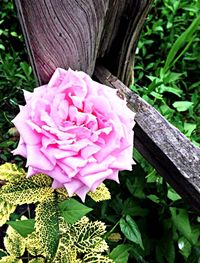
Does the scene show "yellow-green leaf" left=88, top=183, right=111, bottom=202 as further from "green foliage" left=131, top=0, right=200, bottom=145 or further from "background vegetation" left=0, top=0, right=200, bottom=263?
"green foliage" left=131, top=0, right=200, bottom=145

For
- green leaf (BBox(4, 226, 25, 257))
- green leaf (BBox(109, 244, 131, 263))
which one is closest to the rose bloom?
green leaf (BBox(4, 226, 25, 257))

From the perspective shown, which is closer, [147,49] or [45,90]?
[45,90]

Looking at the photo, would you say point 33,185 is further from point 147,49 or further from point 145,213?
point 147,49

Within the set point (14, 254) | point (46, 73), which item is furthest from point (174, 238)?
point (46, 73)

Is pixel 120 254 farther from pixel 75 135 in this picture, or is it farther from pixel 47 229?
pixel 75 135

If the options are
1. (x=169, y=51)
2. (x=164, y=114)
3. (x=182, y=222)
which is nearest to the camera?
(x=182, y=222)

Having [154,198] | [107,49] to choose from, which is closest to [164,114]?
[154,198]

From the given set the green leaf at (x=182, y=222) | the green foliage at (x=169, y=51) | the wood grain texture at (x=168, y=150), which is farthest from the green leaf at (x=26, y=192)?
the green foliage at (x=169, y=51)
